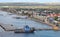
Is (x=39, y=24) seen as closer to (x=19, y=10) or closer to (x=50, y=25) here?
(x=50, y=25)

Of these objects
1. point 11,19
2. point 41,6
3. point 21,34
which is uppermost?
point 41,6

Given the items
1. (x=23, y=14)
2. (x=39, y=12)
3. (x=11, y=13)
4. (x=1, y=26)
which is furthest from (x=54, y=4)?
(x=1, y=26)

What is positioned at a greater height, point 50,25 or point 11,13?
point 11,13

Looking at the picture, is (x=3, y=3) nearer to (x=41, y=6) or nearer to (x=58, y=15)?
(x=41, y=6)

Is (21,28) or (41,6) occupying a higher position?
(41,6)

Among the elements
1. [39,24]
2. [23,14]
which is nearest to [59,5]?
[39,24]

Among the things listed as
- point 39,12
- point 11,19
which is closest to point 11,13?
point 11,19

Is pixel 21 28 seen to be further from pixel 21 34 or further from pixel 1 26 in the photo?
pixel 1 26
